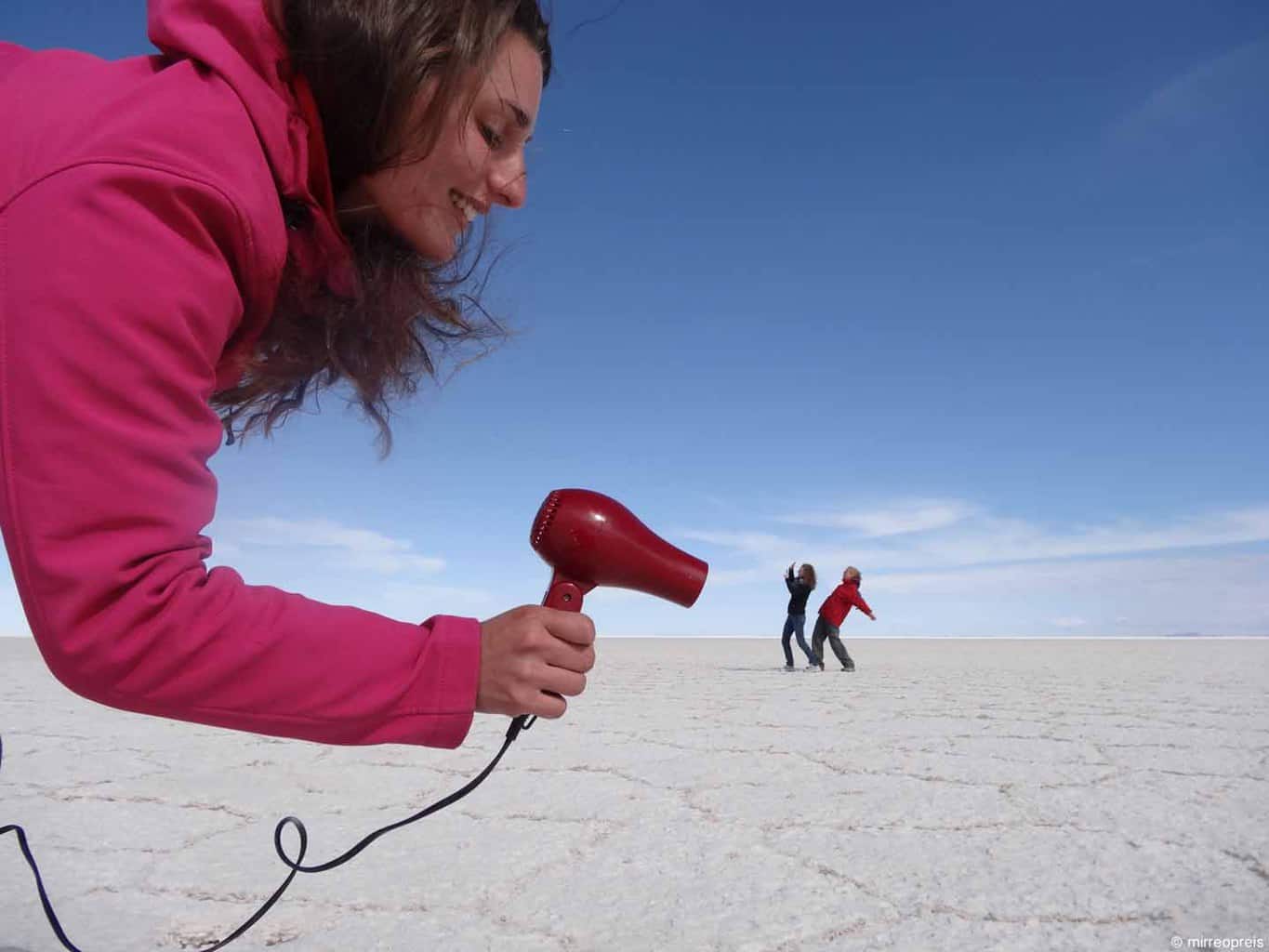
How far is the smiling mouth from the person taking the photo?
1.13 m

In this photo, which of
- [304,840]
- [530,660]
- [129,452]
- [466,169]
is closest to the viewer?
[129,452]

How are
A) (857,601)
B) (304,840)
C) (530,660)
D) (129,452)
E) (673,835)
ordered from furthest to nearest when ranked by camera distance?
1. (857,601)
2. (673,835)
3. (304,840)
4. (530,660)
5. (129,452)

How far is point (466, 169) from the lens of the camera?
3.57 ft

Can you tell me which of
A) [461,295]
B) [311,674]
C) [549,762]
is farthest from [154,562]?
[549,762]

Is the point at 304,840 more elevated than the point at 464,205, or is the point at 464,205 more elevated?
the point at 464,205

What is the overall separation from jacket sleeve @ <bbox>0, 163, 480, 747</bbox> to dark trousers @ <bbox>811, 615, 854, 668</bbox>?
7405 millimetres

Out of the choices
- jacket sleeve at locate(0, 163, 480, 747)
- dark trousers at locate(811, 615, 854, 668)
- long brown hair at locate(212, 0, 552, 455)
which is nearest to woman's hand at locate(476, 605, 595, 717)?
jacket sleeve at locate(0, 163, 480, 747)

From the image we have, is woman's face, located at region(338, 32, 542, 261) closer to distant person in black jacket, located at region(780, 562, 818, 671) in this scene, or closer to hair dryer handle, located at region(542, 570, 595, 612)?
hair dryer handle, located at region(542, 570, 595, 612)

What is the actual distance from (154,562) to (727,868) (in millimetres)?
1509

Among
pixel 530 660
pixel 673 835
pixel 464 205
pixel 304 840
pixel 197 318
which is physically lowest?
pixel 673 835

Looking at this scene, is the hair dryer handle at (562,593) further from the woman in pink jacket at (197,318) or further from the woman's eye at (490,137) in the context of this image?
the woman's eye at (490,137)

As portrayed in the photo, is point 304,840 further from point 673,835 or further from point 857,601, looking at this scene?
point 857,601

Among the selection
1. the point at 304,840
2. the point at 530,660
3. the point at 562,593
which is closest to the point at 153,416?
the point at 530,660

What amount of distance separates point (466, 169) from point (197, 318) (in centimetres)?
46
